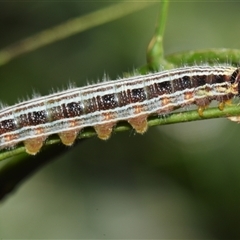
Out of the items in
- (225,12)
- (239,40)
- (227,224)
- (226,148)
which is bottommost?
(227,224)

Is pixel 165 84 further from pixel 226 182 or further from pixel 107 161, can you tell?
pixel 107 161

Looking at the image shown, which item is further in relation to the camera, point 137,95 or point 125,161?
point 125,161

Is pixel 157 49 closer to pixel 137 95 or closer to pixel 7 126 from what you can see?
pixel 137 95

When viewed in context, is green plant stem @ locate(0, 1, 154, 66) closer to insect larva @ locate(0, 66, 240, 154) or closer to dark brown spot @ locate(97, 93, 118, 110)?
insect larva @ locate(0, 66, 240, 154)

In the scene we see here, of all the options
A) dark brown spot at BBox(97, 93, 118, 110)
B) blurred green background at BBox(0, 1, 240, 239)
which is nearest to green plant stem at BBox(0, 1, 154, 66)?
dark brown spot at BBox(97, 93, 118, 110)

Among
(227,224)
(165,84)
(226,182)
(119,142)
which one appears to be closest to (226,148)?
(226,182)

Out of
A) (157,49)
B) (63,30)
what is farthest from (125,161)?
(157,49)
